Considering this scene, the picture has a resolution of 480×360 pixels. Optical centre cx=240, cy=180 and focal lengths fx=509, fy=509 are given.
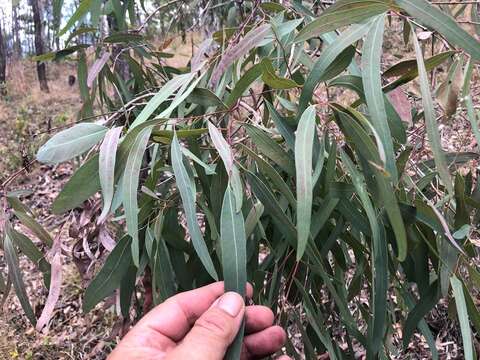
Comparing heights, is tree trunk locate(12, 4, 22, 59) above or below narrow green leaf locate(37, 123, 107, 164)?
above

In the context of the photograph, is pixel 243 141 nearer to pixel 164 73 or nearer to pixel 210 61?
pixel 210 61

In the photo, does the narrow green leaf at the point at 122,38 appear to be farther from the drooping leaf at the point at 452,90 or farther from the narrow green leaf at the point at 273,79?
the drooping leaf at the point at 452,90

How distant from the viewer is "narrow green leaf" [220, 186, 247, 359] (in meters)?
0.82

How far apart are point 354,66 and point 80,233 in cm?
81

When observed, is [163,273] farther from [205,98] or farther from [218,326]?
[205,98]

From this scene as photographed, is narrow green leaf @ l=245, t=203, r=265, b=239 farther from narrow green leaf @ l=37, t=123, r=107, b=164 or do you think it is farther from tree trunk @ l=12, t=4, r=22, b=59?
tree trunk @ l=12, t=4, r=22, b=59

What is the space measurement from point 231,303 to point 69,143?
15.0 inches

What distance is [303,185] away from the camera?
2.42 feet

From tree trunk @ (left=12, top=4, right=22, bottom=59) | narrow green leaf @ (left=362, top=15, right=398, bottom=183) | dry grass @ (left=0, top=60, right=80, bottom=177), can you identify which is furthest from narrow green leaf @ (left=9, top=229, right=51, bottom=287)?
tree trunk @ (left=12, top=4, right=22, bottom=59)

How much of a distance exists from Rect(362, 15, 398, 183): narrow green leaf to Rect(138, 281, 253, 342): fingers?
427mm

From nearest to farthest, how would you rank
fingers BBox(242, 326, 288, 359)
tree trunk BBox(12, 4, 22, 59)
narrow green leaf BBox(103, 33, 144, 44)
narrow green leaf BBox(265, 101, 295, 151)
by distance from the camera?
narrow green leaf BBox(265, 101, 295, 151), fingers BBox(242, 326, 288, 359), narrow green leaf BBox(103, 33, 144, 44), tree trunk BBox(12, 4, 22, 59)

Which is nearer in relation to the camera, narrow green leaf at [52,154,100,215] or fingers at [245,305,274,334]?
narrow green leaf at [52,154,100,215]

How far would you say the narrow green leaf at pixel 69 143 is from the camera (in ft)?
2.64

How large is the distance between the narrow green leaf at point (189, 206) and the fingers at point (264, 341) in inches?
10.6
